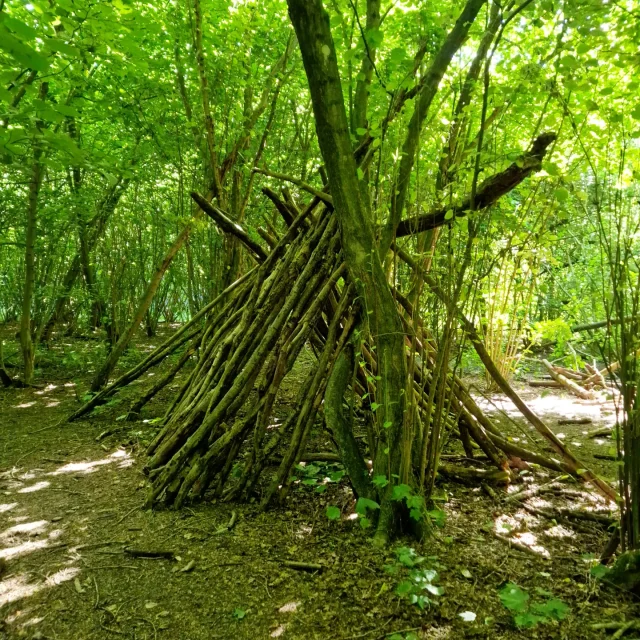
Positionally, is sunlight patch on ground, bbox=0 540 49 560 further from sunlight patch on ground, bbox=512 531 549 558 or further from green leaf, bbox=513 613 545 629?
sunlight patch on ground, bbox=512 531 549 558

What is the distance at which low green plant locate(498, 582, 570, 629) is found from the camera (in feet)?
5.69

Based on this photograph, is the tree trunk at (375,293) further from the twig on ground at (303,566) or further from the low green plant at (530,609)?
the low green plant at (530,609)

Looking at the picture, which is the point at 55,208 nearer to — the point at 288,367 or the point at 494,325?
the point at 288,367

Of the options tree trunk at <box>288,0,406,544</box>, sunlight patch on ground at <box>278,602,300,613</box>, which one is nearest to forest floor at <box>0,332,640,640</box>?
sunlight patch on ground at <box>278,602,300,613</box>

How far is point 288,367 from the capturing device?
2.96 meters

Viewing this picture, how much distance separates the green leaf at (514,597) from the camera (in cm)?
178

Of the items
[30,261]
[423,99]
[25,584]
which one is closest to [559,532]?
[423,99]

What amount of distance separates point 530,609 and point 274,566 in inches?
42.4

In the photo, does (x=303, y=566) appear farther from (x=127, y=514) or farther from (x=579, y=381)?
(x=579, y=381)

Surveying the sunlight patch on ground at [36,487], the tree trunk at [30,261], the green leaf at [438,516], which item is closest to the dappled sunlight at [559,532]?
the green leaf at [438,516]

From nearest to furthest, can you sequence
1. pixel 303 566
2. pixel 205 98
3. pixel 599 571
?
1. pixel 599 571
2. pixel 303 566
3. pixel 205 98

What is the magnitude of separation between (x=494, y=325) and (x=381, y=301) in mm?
4097

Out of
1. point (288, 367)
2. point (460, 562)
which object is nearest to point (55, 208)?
point (288, 367)

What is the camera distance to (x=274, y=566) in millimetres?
2162
